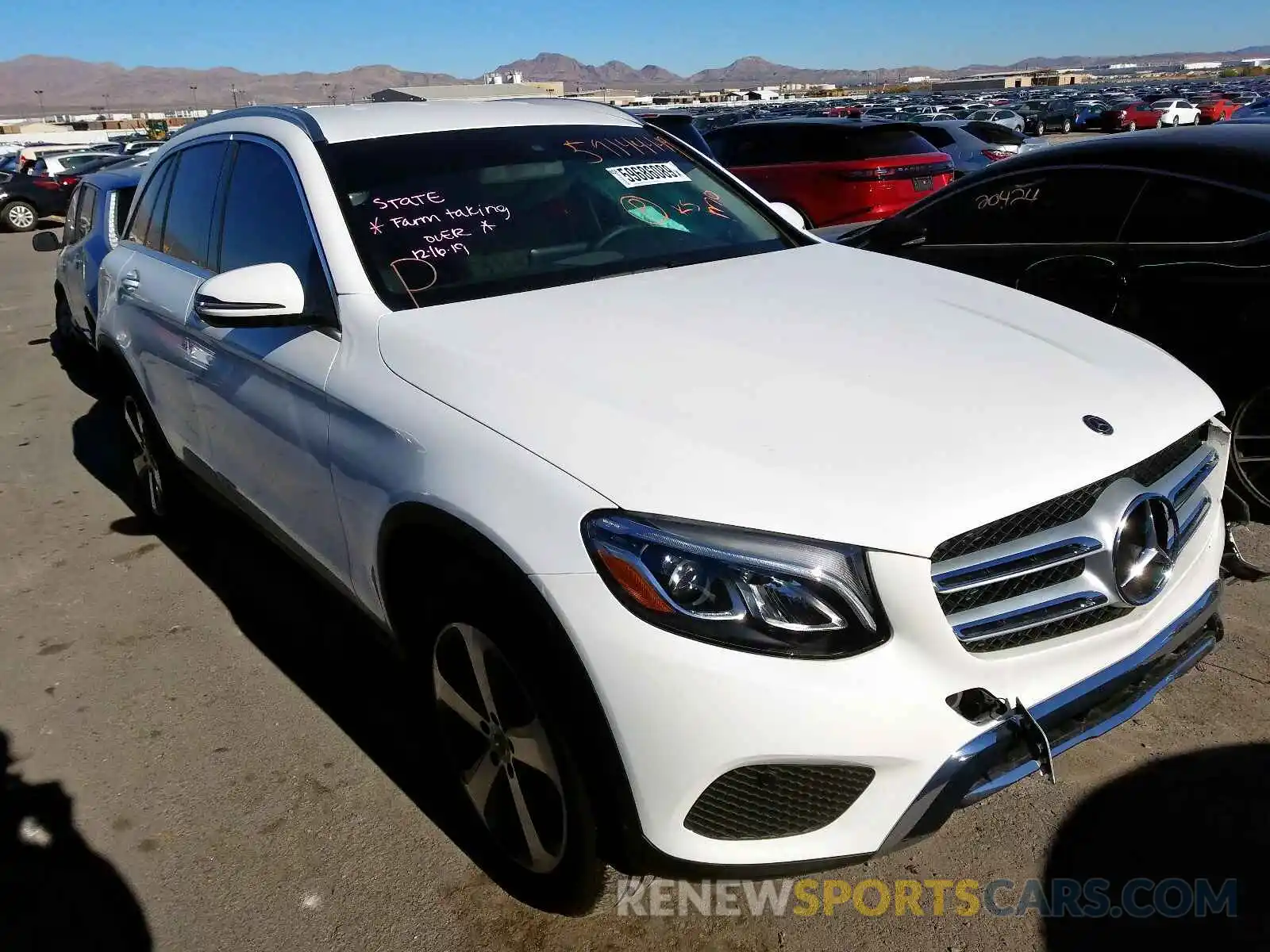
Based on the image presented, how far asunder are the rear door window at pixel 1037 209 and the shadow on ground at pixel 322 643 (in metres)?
3.26

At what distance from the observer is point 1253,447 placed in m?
3.64

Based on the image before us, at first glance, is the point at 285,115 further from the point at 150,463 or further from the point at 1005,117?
the point at 1005,117

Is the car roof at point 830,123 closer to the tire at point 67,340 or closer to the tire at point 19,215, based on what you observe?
the tire at point 67,340

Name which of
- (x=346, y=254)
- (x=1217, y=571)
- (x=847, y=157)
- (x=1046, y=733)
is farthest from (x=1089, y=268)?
(x=847, y=157)

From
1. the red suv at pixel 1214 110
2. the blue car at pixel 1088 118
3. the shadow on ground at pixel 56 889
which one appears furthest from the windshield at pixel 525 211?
the blue car at pixel 1088 118

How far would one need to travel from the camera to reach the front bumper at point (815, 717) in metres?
1.70

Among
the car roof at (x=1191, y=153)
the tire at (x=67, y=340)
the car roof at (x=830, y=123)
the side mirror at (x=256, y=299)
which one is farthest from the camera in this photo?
the car roof at (x=830, y=123)

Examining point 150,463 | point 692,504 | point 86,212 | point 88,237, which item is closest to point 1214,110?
point 86,212

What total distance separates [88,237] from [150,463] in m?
3.17

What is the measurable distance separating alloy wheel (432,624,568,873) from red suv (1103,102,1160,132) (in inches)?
1508

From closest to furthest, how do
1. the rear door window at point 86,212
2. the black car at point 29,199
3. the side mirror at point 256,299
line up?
the side mirror at point 256,299, the rear door window at point 86,212, the black car at point 29,199

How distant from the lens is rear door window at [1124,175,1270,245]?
367 centimetres

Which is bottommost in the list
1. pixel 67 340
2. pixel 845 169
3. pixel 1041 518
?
pixel 67 340

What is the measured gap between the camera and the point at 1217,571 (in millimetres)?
2363
